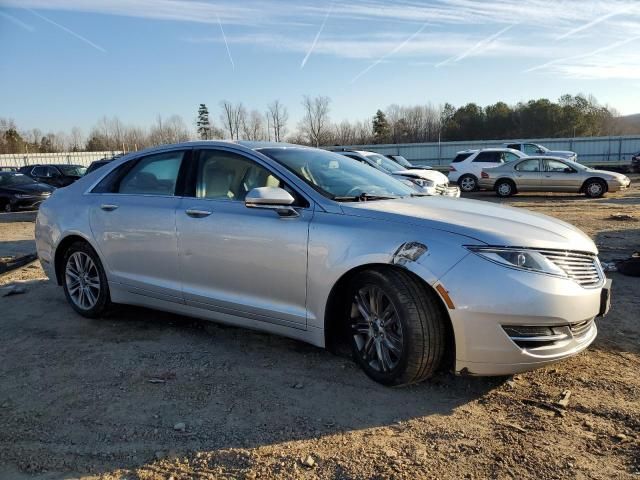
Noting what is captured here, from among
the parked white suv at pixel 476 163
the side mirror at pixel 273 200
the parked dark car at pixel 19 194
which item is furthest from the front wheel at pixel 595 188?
the parked dark car at pixel 19 194

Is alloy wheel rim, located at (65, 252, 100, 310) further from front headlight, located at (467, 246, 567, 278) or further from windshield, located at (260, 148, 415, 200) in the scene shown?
front headlight, located at (467, 246, 567, 278)

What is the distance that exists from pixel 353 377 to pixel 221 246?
137 cm

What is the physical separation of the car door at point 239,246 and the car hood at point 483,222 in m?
0.53

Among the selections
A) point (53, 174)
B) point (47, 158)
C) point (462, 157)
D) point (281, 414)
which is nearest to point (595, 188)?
point (462, 157)

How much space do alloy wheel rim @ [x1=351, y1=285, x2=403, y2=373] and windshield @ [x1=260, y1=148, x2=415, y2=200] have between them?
762 millimetres

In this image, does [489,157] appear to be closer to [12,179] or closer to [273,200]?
[12,179]

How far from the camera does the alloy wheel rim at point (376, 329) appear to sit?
3230 mm

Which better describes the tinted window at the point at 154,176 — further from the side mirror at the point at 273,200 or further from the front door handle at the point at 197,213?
the side mirror at the point at 273,200

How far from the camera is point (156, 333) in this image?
4453 millimetres

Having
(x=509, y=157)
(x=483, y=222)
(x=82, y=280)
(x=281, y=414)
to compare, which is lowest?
(x=281, y=414)

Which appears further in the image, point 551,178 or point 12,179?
point 551,178

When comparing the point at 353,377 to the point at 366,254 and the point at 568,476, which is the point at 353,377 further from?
the point at 568,476

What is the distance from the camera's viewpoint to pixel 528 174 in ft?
58.3

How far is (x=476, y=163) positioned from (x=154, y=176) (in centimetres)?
1742
